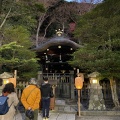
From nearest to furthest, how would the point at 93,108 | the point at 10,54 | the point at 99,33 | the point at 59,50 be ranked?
1. the point at 93,108
2. the point at 99,33
3. the point at 10,54
4. the point at 59,50

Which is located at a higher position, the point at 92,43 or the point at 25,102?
the point at 92,43

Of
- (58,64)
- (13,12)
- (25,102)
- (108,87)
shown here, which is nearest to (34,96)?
(25,102)

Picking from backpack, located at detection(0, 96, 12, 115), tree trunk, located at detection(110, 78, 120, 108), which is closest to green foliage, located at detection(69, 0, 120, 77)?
tree trunk, located at detection(110, 78, 120, 108)

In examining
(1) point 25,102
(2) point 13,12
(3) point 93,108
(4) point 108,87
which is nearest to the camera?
(1) point 25,102

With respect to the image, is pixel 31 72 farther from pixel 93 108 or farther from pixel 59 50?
pixel 59 50

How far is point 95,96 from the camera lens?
9398 millimetres

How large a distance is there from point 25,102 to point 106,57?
5.16 meters

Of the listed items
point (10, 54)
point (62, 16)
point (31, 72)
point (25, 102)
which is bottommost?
point (25, 102)

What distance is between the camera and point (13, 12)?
12680 mm

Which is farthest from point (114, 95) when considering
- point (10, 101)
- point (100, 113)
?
point (10, 101)

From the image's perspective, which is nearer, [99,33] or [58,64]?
[99,33]

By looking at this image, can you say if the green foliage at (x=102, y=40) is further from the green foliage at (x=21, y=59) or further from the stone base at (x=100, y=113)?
the green foliage at (x=21, y=59)

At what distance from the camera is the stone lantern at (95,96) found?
9.27 m

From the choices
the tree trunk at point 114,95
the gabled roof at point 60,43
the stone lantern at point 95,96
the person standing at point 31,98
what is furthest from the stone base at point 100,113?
the gabled roof at point 60,43
